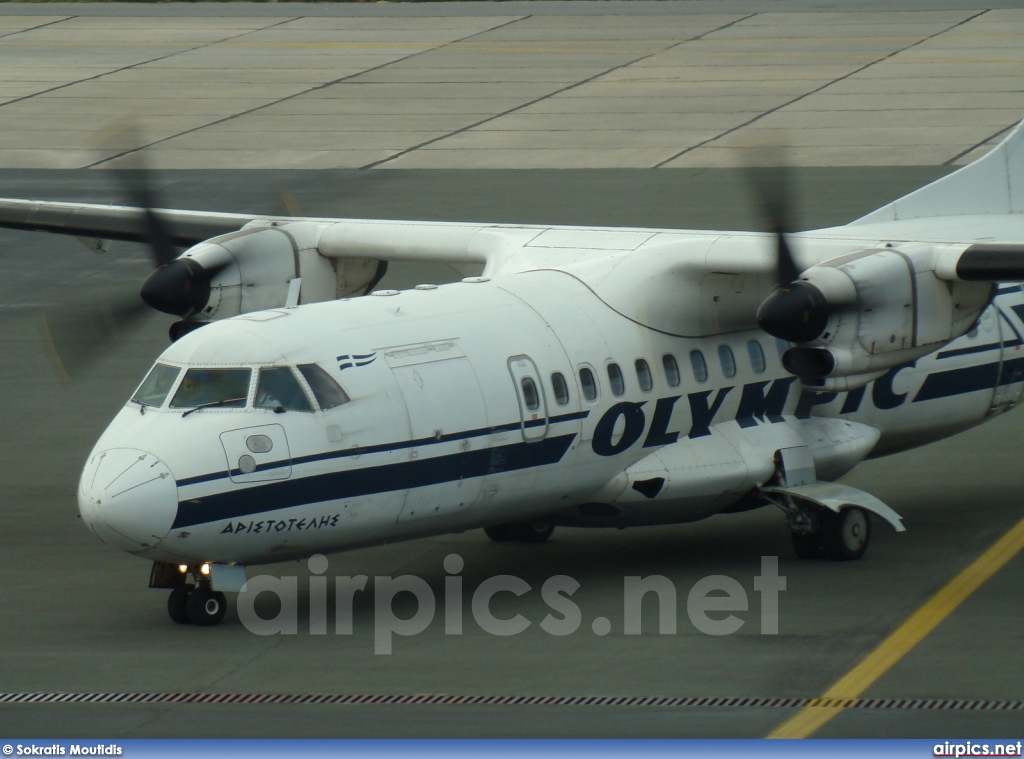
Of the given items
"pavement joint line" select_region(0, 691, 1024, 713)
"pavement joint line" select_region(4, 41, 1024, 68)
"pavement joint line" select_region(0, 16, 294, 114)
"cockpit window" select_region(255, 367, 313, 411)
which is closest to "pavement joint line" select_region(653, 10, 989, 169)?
"pavement joint line" select_region(4, 41, 1024, 68)

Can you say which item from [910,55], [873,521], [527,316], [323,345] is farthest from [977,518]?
[910,55]

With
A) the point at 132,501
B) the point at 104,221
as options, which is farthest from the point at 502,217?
the point at 132,501

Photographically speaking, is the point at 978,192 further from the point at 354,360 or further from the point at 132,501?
the point at 132,501

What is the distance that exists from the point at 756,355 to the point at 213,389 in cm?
603

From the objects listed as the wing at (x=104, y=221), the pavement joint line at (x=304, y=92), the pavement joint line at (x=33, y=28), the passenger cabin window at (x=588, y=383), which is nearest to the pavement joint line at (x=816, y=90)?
the pavement joint line at (x=304, y=92)

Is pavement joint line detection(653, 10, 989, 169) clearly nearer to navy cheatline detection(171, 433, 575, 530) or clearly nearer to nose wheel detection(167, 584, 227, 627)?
navy cheatline detection(171, 433, 575, 530)

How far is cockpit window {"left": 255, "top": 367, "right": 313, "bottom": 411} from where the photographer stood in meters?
16.3

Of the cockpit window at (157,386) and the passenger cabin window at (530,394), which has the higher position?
the cockpit window at (157,386)

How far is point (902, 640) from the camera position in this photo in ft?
52.3

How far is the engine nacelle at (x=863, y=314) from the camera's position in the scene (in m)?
16.8

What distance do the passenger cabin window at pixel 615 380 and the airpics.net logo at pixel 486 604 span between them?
74.4 inches

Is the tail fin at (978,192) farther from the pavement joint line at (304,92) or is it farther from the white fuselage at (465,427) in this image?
the pavement joint line at (304,92)

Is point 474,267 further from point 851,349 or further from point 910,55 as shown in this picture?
point 910,55

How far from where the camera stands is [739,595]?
17.5 metres
